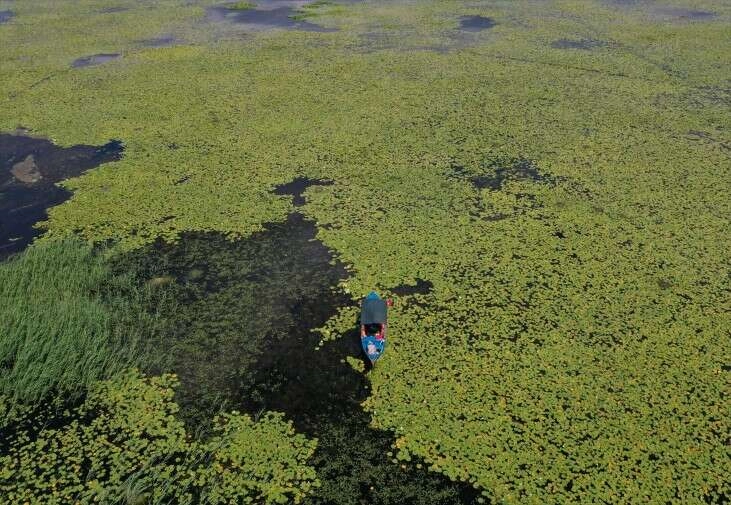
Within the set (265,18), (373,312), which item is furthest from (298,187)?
(265,18)

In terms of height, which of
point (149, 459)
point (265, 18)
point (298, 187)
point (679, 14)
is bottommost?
point (149, 459)

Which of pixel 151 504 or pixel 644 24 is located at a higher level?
pixel 644 24

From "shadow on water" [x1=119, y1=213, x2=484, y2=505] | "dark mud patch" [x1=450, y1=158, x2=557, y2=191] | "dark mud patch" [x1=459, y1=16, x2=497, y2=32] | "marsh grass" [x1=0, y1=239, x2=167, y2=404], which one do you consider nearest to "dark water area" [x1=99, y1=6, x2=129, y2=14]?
"dark mud patch" [x1=459, y1=16, x2=497, y2=32]

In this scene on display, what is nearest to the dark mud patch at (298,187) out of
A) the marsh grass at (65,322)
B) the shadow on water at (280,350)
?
the shadow on water at (280,350)

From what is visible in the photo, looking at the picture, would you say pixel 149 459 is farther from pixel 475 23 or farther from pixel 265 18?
pixel 265 18

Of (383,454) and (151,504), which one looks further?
(383,454)

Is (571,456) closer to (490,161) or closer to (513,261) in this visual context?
(513,261)

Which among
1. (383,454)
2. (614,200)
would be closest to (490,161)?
(614,200)
